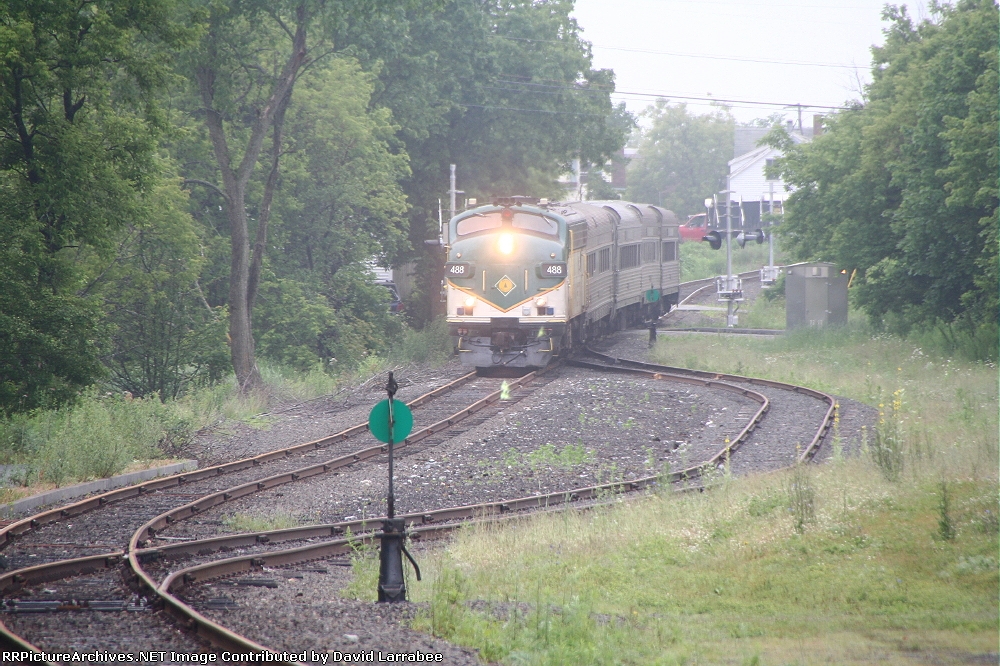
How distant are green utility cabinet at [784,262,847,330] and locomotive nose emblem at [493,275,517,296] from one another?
12.4 metres

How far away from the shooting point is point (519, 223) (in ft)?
79.2

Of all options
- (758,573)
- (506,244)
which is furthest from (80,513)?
(506,244)

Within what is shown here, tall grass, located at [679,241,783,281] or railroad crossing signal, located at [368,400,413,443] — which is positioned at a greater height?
tall grass, located at [679,241,783,281]

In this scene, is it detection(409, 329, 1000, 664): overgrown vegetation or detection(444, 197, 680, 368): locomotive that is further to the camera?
detection(444, 197, 680, 368): locomotive

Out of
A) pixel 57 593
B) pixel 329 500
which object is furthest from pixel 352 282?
pixel 57 593

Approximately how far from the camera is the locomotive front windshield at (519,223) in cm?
2394

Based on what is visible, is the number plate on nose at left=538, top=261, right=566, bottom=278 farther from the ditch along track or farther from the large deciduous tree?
the large deciduous tree

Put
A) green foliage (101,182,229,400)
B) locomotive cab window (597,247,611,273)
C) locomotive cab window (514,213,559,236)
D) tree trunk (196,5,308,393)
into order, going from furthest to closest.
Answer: locomotive cab window (597,247,611,273), tree trunk (196,5,308,393), locomotive cab window (514,213,559,236), green foliage (101,182,229,400)

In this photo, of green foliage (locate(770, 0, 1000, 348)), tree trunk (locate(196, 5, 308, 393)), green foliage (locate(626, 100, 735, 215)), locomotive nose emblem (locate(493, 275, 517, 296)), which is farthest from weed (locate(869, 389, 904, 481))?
green foliage (locate(626, 100, 735, 215))

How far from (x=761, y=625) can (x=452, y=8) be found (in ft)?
104

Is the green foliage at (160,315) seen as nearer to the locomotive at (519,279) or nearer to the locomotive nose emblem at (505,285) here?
the locomotive at (519,279)

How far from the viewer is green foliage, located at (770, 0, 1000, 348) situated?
22469 millimetres

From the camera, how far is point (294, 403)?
24.5 metres

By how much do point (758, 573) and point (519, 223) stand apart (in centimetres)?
1551
